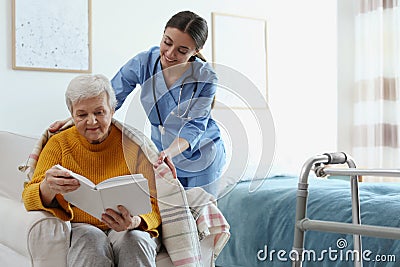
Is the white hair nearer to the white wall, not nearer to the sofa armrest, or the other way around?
the sofa armrest

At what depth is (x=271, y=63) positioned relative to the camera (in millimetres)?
4297

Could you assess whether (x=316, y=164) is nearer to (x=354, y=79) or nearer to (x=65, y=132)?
(x=65, y=132)

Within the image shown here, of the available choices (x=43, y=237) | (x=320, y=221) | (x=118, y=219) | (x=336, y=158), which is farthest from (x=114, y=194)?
(x=336, y=158)

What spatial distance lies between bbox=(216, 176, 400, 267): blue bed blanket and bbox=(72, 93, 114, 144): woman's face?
1.22 metres

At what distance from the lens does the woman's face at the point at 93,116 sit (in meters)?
2.08

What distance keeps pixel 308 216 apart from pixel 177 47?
1.15 metres

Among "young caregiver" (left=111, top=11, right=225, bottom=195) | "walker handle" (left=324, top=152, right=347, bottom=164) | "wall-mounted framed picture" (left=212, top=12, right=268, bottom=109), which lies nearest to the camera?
"walker handle" (left=324, top=152, right=347, bottom=164)

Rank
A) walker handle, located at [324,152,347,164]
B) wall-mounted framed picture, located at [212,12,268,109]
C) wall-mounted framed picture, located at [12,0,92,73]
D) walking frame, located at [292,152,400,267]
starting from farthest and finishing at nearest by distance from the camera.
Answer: wall-mounted framed picture, located at [212,12,268,109]
wall-mounted framed picture, located at [12,0,92,73]
walker handle, located at [324,152,347,164]
walking frame, located at [292,152,400,267]

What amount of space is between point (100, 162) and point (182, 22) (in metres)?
0.57

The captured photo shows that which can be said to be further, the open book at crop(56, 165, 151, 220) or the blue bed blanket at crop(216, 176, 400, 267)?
the blue bed blanket at crop(216, 176, 400, 267)

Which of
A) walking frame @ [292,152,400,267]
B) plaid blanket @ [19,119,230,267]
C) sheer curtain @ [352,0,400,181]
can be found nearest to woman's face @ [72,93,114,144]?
plaid blanket @ [19,119,230,267]

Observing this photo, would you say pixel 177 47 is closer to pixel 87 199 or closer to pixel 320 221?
pixel 87 199

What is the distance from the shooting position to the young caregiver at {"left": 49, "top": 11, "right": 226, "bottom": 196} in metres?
2.25

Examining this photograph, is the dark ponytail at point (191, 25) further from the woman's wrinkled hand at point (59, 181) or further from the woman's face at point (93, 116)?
the woman's wrinkled hand at point (59, 181)
